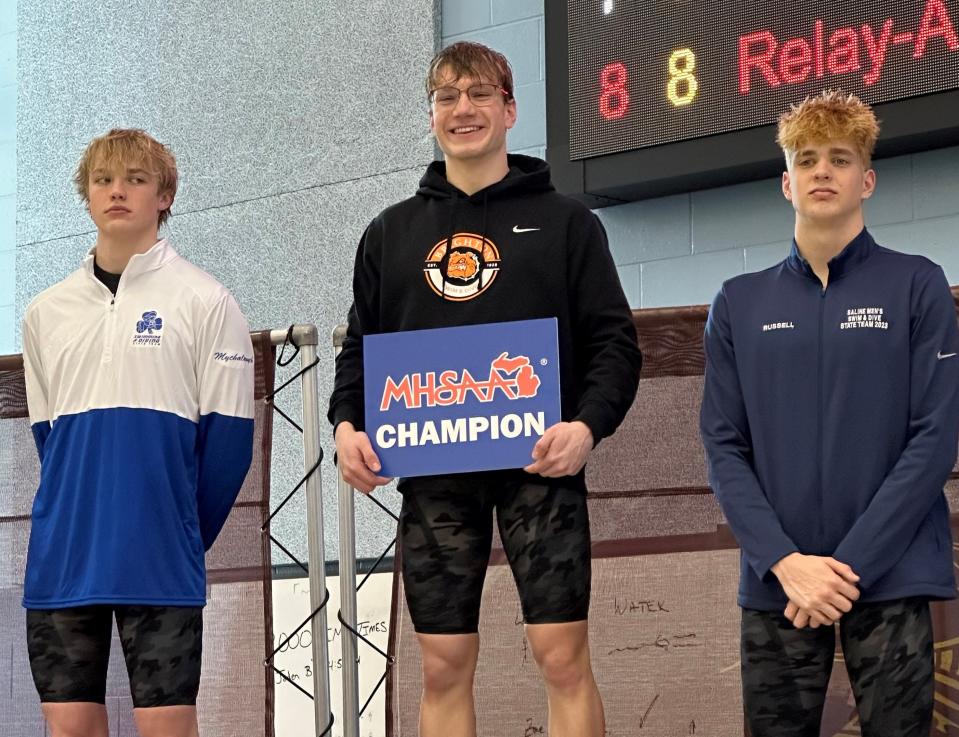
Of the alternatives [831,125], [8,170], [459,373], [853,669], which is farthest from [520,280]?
[8,170]

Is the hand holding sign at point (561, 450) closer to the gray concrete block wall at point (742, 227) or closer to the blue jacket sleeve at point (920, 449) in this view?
the blue jacket sleeve at point (920, 449)

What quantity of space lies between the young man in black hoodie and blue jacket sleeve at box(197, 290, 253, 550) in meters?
0.23

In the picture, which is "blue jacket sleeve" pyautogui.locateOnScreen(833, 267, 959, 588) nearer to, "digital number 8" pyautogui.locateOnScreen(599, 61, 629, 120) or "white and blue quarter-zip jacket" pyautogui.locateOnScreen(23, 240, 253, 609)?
"white and blue quarter-zip jacket" pyautogui.locateOnScreen(23, 240, 253, 609)

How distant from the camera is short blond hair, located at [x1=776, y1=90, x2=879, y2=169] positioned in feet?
7.39

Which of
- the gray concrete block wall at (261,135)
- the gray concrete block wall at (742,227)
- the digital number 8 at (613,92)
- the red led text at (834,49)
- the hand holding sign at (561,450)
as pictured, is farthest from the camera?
the gray concrete block wall at (261,135)

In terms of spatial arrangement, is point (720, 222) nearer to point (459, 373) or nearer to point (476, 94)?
point (476, 94)

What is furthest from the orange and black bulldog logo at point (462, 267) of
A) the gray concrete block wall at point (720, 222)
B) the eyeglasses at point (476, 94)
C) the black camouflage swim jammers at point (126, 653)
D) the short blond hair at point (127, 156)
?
the gray concrete block wall at point (720, 222)

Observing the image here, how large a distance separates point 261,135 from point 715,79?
181cm

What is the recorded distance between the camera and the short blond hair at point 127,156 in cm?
261

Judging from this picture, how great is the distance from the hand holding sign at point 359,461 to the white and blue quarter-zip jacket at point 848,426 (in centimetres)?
56

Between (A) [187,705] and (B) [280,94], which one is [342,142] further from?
(A) [187,705]

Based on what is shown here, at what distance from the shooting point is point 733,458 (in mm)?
2227

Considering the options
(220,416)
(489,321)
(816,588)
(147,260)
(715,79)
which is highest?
(715,79)

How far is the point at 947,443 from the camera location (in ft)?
6.88
